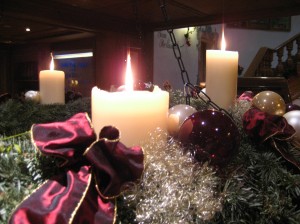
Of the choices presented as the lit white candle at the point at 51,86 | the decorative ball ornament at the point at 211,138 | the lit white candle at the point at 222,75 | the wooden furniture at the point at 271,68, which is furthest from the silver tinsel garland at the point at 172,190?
the wooden furniture at the point at 271,68

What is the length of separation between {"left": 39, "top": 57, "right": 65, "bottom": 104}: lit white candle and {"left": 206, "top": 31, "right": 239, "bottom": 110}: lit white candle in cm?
44

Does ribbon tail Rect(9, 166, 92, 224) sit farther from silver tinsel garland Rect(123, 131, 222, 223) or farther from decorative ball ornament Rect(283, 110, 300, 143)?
decorative ball ornament Rect(283, 110, 300, 143)

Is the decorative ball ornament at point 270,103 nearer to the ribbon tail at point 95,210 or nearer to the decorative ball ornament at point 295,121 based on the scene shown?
the decorative ball ornament at point 295,121

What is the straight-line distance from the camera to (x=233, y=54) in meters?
0.54

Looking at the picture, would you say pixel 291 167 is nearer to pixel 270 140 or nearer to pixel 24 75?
pixel 270 140

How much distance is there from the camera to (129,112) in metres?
0.34

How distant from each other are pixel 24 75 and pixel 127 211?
4030 mm

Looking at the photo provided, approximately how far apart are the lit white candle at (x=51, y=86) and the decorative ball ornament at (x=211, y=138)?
0.52 m

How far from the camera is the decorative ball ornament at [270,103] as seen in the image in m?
0.57

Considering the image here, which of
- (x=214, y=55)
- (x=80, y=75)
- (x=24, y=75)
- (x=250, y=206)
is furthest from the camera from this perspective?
(x=24, y=75)

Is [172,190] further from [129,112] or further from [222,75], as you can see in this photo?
[222,75]

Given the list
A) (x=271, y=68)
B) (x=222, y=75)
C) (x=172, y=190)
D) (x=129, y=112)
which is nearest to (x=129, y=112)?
(x=129, y=112)

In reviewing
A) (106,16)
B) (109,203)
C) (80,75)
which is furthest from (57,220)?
(80,75)

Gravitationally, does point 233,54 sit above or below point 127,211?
above
